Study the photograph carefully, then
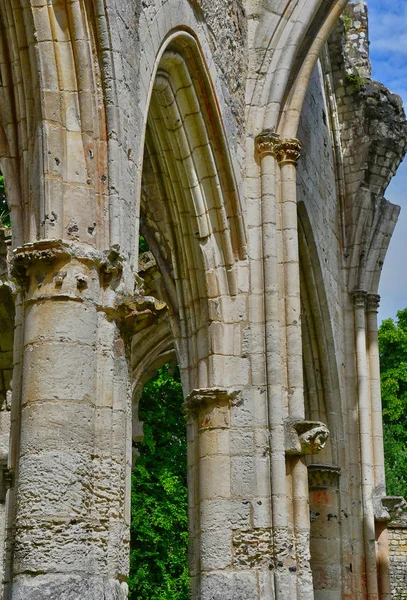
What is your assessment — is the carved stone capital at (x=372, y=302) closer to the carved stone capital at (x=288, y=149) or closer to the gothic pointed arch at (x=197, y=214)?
the carved stone capital at (x=288, y=149)

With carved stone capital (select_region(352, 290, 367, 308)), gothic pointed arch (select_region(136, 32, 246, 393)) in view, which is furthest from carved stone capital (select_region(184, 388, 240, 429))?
carved stone capital (select_region(352, 290, 367, 308))

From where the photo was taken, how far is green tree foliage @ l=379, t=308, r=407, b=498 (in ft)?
78.6

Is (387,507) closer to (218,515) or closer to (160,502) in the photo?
(218,515)

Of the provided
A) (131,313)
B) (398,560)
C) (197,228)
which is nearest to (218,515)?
(197,228)

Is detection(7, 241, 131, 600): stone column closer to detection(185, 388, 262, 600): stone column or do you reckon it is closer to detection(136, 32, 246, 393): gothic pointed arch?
detection(185, 388, 262, 600): stone column

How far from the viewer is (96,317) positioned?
5.14m

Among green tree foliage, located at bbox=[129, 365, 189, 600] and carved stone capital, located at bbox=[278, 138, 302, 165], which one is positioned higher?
carved stone capital, located at bbox=[278, 138, 302, 165]

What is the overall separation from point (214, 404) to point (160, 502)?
833 cm

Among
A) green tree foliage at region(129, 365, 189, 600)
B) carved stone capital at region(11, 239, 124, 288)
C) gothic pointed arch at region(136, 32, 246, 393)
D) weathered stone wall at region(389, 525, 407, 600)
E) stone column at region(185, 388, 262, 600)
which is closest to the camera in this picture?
carved stone capital at region(11, 239, 124, 288)

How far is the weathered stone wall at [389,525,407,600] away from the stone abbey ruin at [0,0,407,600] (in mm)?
5551

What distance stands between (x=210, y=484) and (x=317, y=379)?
426 cm

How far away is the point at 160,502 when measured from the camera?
16.1 meters

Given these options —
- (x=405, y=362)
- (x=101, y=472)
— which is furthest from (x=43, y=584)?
(x=405, y=362)

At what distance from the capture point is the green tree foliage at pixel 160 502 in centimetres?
1560
